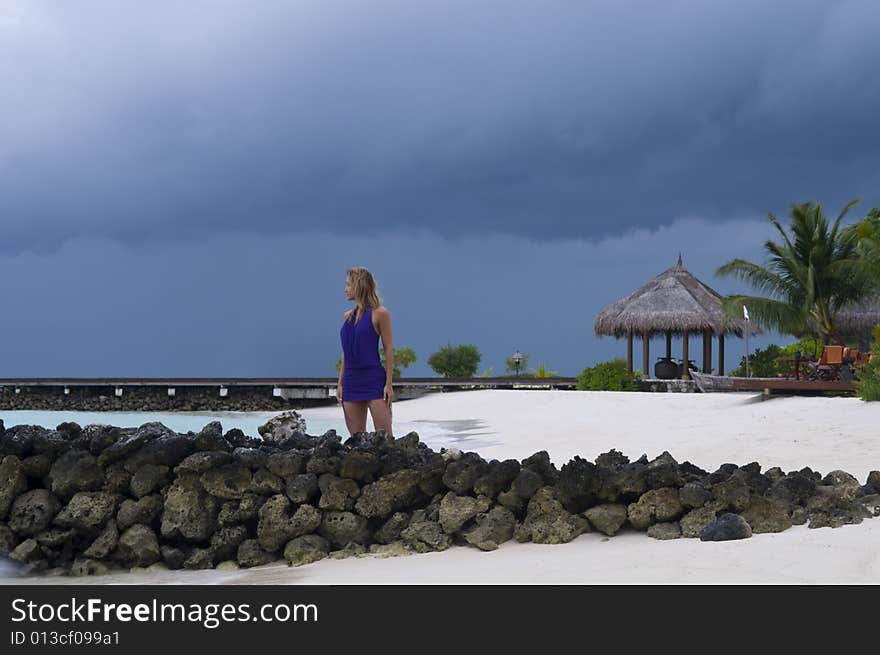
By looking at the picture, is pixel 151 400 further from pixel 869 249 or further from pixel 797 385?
pixel 869 249

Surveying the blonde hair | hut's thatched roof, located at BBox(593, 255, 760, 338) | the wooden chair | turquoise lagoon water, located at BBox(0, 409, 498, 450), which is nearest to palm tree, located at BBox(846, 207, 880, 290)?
the wooden chair

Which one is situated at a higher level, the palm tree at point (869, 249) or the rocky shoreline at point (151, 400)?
A: the palm tree at point (869, 249)

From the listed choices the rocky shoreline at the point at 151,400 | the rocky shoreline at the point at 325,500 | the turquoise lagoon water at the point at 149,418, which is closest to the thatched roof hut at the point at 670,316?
the rocky shoreline at the point at 151,400

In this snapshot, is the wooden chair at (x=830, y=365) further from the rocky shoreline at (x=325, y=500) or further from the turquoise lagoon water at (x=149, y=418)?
the rocky shoreline at (x=325, y=500)

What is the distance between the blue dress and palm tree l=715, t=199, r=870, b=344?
21034mm

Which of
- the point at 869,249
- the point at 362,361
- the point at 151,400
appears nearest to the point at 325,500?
the point at 362,361

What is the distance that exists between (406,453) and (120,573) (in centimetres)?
197

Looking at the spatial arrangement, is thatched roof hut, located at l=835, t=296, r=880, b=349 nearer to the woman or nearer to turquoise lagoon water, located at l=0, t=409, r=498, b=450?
turquoise lagoon water, located at l=0, t=409, r=498, b=450

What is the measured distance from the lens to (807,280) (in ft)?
83.7

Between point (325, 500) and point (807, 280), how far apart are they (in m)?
23.7

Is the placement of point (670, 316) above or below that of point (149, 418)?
above

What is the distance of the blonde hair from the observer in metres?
6.49

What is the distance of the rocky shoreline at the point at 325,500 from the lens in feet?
16.2
